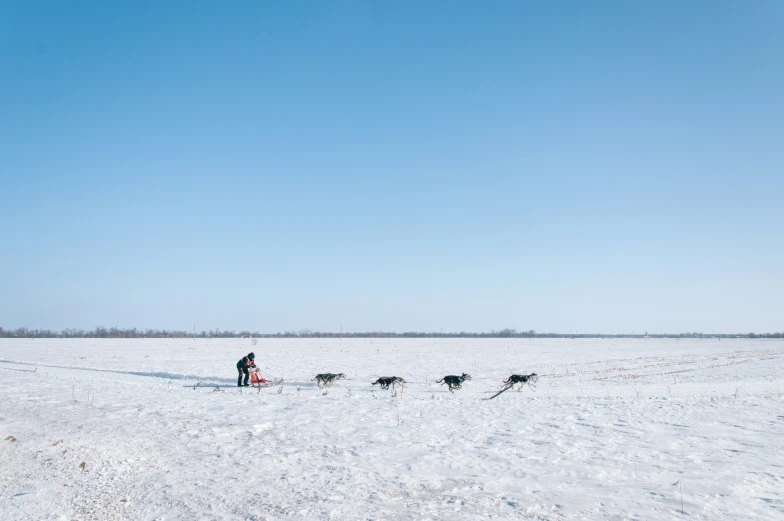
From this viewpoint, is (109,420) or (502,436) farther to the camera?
(109,420)

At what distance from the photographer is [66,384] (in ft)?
71.9

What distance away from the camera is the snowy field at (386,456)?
776 centimetres

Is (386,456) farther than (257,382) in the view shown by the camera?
No

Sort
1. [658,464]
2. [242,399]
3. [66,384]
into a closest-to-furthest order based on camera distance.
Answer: [658,464] < [242,399] < [66,384]

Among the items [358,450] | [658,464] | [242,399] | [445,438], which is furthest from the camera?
[242,399]

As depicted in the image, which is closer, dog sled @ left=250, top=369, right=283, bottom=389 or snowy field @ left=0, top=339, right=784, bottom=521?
snowy field @ left=0, top=339, right=784, bottom=521

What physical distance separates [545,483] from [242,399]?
38.8 feet

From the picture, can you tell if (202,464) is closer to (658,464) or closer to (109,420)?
(109,420)

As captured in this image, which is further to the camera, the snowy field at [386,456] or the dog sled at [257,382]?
the dog sled at [257,382]

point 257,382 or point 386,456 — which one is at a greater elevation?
point 257,382

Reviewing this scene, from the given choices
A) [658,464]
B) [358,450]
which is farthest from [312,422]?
[658,464]

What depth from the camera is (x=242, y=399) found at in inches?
691

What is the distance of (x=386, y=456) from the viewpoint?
10.5 m

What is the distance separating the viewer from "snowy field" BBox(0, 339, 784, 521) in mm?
7762
